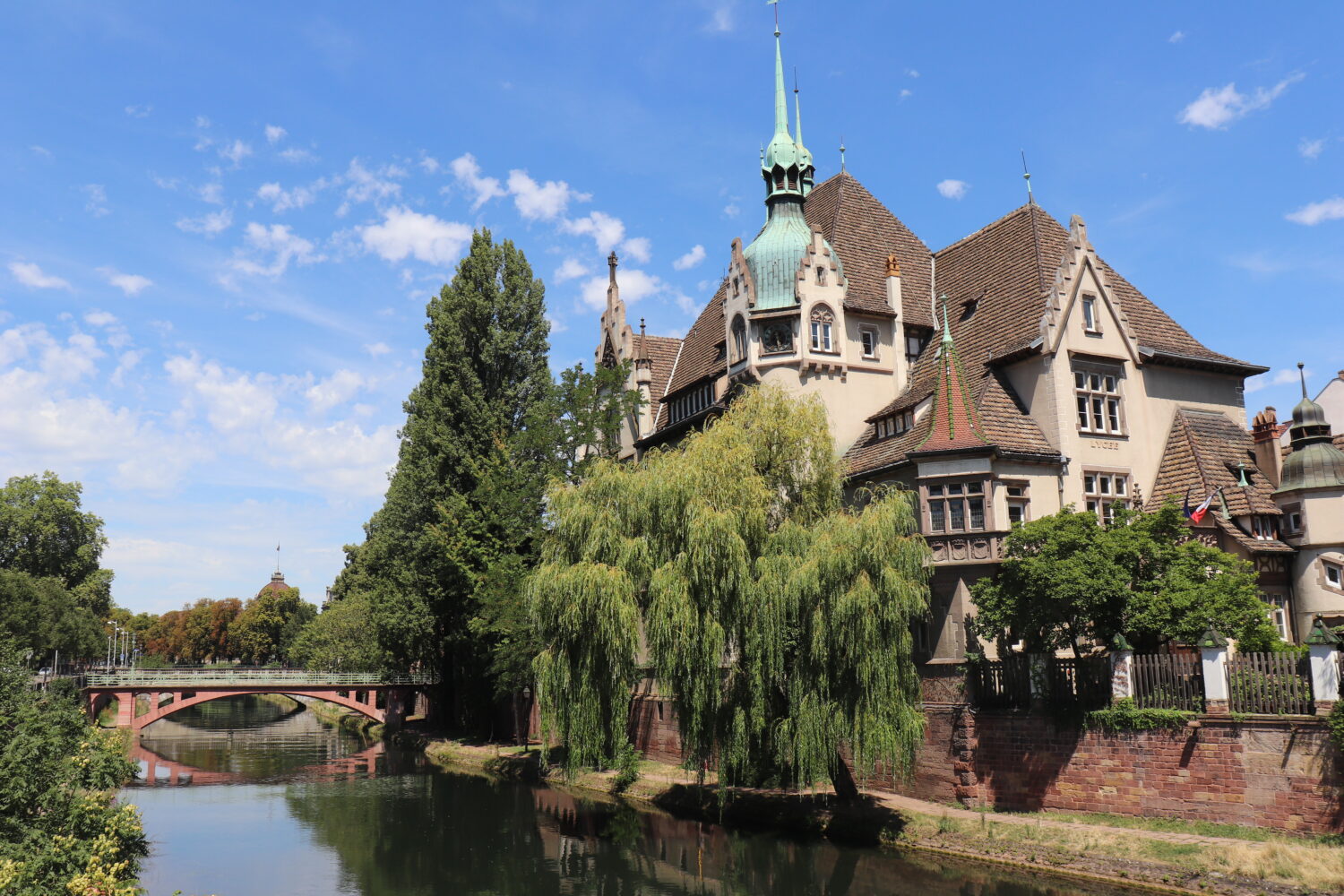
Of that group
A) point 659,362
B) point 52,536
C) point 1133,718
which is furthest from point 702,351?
point 52,536

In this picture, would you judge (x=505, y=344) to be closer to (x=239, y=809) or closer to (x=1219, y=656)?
(x=239, y=809)

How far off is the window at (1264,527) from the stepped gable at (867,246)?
13.1 meters

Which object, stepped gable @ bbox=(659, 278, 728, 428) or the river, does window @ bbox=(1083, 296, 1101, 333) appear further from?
the river

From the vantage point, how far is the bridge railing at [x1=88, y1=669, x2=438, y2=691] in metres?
66.0

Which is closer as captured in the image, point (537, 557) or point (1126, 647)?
point (1126, 647)

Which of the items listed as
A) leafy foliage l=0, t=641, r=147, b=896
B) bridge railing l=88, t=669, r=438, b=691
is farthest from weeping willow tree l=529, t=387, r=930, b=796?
bridge railing l=88, t=669, r=438, b=691

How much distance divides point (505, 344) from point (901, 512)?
28.5m

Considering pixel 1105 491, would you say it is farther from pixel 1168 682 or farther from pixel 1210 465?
pixel 1168 682

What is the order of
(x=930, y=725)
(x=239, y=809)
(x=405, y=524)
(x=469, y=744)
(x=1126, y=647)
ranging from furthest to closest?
(x=405, y=524), (x=469, y=744), (x=239, y=809), (x=930, y=725), (x=1126, y=647)

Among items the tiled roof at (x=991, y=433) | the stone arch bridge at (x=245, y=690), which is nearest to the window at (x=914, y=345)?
the tiled roof at (x=991, y=433)

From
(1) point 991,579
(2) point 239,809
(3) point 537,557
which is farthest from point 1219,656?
(2) point 239,809

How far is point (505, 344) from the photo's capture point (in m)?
51.1

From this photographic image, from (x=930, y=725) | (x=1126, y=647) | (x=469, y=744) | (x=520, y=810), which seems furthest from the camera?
(x=469, y=744)

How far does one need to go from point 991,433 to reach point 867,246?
13366 millimetres
